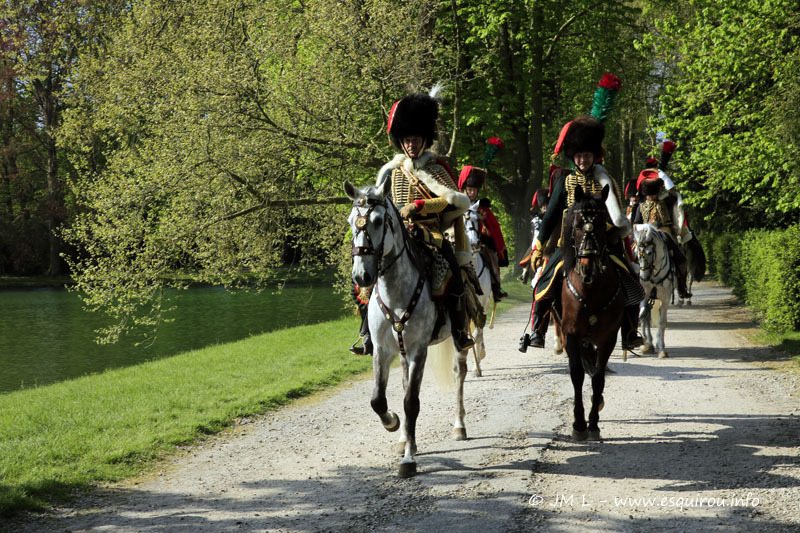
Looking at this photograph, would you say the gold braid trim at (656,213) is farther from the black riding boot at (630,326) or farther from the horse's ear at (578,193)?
the horse's ear at (578,193)

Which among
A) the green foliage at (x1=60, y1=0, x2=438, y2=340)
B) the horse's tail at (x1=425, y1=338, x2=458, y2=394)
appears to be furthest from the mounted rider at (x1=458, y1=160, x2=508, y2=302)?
the green foliage at (x1=60, y1=0, x2=438, y2=340)

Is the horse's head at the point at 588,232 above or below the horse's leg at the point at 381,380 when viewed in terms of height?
above

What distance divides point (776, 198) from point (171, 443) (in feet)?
54.8

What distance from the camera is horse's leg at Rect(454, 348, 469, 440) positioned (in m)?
7.45

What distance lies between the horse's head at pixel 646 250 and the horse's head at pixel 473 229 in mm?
3154

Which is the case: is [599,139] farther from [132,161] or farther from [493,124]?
[493,124]

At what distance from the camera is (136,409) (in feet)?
31.4

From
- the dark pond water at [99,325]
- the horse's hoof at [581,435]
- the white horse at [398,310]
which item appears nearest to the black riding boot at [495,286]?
the horse's hoof at [581,435]

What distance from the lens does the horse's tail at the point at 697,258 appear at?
14.8m

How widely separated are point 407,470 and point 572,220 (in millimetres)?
2957

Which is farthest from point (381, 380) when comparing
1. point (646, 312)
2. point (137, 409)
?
point (646, 312)

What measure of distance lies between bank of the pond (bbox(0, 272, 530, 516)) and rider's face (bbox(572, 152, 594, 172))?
5234 millimetres

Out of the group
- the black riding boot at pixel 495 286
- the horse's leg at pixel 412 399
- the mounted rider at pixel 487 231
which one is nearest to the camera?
the horse's leg at pixel 412 399

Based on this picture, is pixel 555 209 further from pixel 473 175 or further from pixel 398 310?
pixel 473 175
